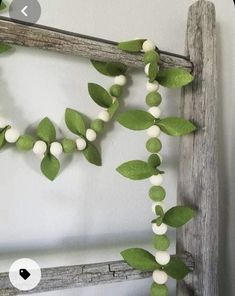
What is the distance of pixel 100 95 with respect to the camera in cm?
56

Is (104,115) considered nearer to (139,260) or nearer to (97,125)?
(97,125)

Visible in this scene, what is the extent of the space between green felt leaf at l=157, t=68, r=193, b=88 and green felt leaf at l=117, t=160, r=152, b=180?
150 millimetres

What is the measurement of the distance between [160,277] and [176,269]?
0.03 m

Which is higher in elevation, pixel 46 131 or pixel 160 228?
pixel 46 131

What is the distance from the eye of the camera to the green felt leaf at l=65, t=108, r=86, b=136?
0.53 m

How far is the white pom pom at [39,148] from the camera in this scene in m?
0.49

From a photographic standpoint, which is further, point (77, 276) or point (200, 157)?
point (200, 157)

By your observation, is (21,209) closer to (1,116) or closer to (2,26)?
(1,116)

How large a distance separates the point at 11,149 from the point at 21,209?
10 centimetres

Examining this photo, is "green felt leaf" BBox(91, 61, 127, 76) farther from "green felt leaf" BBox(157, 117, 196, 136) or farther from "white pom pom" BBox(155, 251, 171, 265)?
"white pom pom" BBox(155, 251, 171, 265)

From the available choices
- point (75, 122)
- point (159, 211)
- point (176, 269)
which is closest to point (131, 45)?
point (75, 122)

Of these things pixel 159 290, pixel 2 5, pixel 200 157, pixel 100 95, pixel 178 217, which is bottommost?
pixel 159 290

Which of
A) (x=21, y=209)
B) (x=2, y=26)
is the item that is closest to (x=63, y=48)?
(x=2, y=26)

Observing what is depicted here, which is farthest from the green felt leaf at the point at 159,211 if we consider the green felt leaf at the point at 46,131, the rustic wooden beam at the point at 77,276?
the green felt leaf at the point at 46,131
